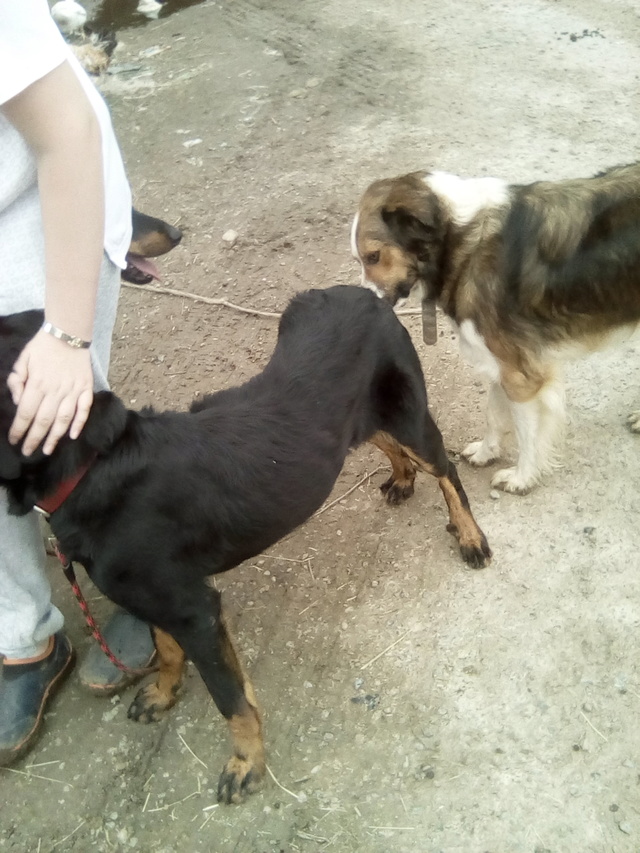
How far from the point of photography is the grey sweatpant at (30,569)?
6.61 feet

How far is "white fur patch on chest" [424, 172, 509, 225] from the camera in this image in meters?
2.73

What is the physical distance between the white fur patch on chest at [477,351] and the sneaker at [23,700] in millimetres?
1944

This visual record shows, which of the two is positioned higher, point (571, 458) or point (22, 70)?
point (22, 70)

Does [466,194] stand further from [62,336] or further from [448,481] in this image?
[62,336]

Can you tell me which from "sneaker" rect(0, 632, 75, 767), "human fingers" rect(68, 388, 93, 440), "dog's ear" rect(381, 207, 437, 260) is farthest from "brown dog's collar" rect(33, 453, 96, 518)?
"dog's ear" rect(381, 207, 437, 260)

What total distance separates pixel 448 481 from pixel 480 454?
498 millimetres

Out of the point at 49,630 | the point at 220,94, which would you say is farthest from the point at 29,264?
the point at 220,94

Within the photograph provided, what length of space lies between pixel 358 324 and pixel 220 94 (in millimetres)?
4506

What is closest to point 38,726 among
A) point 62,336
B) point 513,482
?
point 62,336

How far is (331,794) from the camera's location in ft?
7.41

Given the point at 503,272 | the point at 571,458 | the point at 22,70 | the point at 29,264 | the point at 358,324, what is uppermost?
the point at 22,70

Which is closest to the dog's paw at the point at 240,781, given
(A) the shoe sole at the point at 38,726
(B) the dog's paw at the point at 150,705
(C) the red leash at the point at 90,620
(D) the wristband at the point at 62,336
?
(B) the dog's paw at the point at 150,705

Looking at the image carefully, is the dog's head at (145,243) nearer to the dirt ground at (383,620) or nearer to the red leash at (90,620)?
the red leash at (90,620)

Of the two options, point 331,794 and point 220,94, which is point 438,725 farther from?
point 220,94
